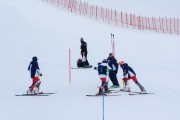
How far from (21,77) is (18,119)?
7321 mm

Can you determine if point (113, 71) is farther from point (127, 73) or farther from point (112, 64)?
point (127, 73)

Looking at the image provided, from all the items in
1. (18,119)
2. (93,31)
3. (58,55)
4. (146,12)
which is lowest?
(18,119)

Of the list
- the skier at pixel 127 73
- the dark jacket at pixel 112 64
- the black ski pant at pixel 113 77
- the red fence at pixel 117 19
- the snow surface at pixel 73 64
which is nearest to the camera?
the snow surface at pixel 73 64

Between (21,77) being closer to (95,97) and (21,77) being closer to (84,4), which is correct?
(95,97)

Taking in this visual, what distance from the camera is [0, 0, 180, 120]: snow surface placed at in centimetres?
1534

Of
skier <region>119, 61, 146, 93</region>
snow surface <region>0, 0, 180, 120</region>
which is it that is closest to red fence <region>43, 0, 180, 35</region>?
snow surface <region>0, 0, 180, 120</region>

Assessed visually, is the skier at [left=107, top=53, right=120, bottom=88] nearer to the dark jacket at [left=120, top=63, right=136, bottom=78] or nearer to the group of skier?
the group of skier

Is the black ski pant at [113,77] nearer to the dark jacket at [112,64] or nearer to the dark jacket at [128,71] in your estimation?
the dark jacket at [112,64]

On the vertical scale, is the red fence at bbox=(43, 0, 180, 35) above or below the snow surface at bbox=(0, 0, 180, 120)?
above

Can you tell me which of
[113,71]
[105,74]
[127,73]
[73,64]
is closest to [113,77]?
[113,71]

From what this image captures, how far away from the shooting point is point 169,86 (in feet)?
66.4

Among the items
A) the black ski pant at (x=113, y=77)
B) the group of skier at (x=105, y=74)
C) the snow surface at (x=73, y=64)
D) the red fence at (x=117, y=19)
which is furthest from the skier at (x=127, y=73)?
the red fence at (x=117, y=19)

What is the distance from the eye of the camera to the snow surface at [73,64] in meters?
15.3

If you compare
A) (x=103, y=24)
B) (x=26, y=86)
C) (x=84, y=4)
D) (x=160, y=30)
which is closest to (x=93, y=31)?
(x=103, y=24)
